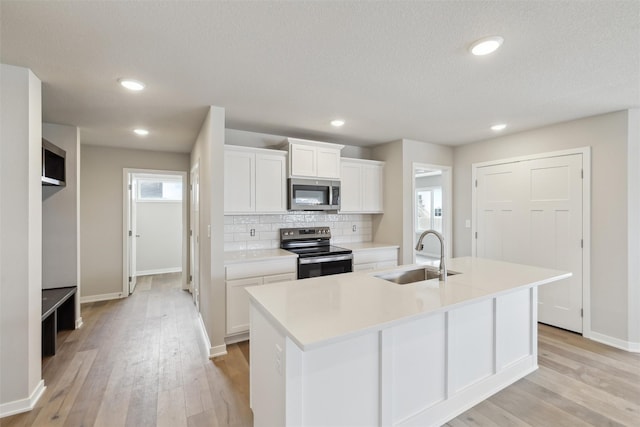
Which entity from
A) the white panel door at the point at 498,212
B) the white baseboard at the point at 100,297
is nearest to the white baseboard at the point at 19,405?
the white baseboard at the point at 100,297

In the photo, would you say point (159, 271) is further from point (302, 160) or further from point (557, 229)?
point (557, 229)

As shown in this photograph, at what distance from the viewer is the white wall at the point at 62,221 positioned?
3340 mm

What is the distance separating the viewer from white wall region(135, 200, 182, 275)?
6215mm

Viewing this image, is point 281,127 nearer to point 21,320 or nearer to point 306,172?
point 306,172

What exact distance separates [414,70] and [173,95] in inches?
79.5

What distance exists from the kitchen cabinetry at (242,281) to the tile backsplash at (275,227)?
64 centimetres

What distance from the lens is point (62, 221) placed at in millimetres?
3391

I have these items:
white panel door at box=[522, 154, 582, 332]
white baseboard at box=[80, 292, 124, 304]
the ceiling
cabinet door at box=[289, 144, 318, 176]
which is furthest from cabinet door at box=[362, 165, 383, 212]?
white baseboard at box=[80, 292, 124, 304]

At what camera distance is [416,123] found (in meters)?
3.44

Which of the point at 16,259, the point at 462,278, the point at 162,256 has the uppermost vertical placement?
the point at 16,259

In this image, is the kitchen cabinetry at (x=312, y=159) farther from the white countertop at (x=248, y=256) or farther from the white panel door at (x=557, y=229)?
the white panel door at (x=557, y=229)

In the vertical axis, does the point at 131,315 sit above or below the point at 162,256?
below

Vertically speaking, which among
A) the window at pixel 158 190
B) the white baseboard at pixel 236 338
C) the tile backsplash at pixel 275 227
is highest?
the window at pixel 158 190

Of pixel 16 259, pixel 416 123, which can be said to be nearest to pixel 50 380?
pixel 16 259
